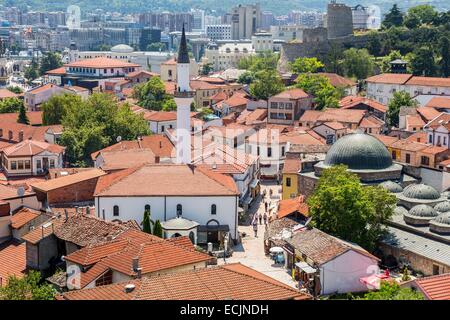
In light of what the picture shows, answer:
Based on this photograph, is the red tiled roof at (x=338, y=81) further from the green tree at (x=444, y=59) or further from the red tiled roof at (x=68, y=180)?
the red tiled roof at (x=68, y=180)

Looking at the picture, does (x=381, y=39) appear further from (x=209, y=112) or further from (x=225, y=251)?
(x=225, y=251)

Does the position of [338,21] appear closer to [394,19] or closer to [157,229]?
[394,19]

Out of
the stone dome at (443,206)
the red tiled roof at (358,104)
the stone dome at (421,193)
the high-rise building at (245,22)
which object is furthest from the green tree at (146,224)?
the high-rise building at (245,22)

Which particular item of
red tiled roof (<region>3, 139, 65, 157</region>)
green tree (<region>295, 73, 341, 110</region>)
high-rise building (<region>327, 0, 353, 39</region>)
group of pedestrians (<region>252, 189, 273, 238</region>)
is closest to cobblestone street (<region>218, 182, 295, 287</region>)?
group of pedestrians (<region>252, 189, 273, 238</region>)

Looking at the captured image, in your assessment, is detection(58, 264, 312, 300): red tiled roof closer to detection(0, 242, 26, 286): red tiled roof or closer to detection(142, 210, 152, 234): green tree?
detection(0, 242, 26, 286): red tiled roof

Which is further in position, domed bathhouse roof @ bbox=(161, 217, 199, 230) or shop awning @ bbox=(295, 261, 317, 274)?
domed bathhouse roof @ bbox=(161, 217, 199, 230)

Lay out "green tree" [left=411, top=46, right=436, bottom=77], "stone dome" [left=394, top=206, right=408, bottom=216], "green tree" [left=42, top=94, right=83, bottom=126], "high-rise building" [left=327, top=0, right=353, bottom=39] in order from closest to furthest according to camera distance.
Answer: "stone dome" [left=394, top=206, right=408, bottom=216] → "green tree" [left=42, top=94, right=83, bottom=126] → "green tree" [left=411, top=46, right=436, bottom=77] → "high-rise building" [left=327, top=0, right=353, bottom=39]
